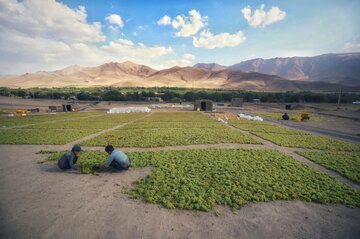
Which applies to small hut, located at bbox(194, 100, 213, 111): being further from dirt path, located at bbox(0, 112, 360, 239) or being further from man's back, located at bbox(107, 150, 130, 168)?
dirt path, located at bbox(0, 112, 360, 239)

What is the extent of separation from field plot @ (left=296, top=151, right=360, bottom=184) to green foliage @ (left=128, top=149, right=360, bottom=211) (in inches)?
55.7

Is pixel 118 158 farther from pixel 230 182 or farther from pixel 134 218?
pixel 230 182

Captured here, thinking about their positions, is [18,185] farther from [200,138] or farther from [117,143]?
[200,138]

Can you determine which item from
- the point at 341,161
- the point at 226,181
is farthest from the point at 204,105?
the point at 226,181

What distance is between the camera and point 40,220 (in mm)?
6992

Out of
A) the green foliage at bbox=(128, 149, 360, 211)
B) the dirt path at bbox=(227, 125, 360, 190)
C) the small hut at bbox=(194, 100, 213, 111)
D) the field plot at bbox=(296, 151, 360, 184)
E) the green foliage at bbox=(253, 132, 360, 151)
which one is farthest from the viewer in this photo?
the small hut at bbox=(194, 100, 213, 111)

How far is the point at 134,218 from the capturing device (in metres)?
7.14

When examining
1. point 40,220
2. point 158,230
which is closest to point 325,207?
point 158,230

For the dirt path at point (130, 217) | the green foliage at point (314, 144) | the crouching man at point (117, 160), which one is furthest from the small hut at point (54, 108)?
the green foliage at point (314, 144)

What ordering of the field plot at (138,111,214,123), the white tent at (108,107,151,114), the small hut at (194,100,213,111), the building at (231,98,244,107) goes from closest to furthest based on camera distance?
the field plot at (138,111,214,123) < the white tent at (108,107,151,114) < the small hut at (194,100,213,111) < the building at (231,98,244,107)

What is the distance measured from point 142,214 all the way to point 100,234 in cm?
154

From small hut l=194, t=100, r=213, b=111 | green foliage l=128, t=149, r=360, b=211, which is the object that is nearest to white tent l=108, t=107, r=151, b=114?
small hut l=194, t=100, r=213, b=111

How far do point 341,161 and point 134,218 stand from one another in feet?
45.0

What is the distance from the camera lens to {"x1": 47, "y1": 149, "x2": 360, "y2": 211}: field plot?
8.26 m
